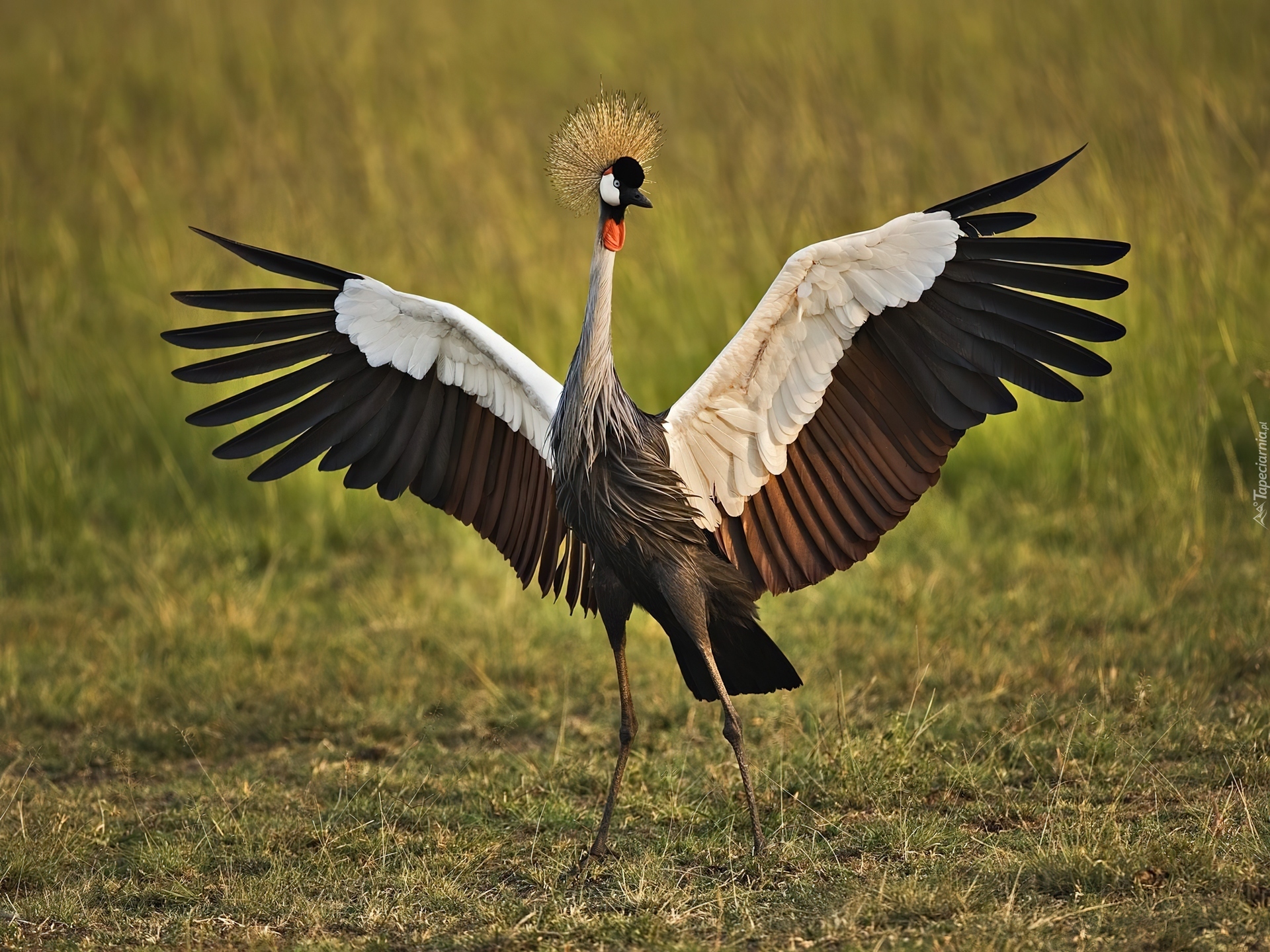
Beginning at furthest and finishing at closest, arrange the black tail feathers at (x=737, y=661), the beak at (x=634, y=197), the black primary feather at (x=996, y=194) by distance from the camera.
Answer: the black tail feathers at (x=737, y=661), the beak at (x=634, y=197), the black primary feather at (x=996, y=194)

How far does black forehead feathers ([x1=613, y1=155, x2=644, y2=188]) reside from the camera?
155 inches

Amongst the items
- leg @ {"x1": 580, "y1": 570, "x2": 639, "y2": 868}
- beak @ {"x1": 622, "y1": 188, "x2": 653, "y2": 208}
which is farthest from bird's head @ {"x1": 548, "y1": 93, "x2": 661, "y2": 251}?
leg @ {"x1": 580, "y1": 570, "x2": 639, "y2": 868}

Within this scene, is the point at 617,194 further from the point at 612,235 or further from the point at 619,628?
the point at 619,628

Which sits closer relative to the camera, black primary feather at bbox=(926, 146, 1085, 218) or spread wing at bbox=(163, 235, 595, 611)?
black primary feather at bbox=(926, 146, 1085, 218)

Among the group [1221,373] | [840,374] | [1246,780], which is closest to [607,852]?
[840,374]

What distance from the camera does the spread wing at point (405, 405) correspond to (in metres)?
4.24

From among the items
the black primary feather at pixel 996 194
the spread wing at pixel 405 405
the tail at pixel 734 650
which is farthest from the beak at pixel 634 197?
the tail at pixel 734 650

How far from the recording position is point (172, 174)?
9352 mm

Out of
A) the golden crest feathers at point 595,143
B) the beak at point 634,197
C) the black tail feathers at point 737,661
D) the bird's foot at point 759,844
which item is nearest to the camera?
the bird's foot at point 759,844

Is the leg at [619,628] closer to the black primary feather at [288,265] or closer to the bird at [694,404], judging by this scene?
the bird at [694,404]

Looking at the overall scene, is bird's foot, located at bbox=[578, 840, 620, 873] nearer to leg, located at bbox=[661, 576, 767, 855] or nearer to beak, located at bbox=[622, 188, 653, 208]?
leg, located at bbox=[661, 576, 767, 855]

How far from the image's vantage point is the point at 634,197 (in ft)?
12.8

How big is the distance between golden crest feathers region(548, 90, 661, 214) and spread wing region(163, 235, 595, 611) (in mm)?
496

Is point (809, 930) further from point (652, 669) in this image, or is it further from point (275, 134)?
point (275, 134)
